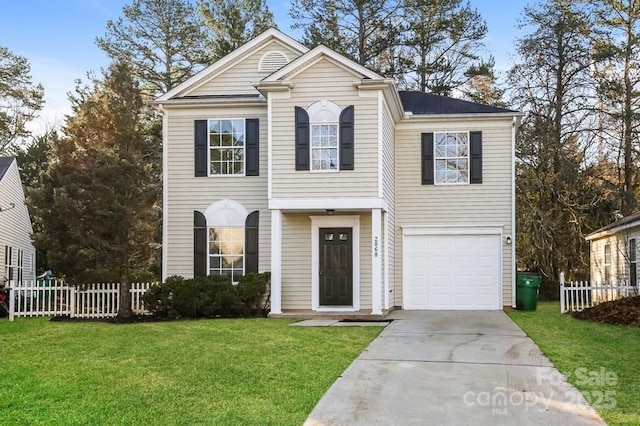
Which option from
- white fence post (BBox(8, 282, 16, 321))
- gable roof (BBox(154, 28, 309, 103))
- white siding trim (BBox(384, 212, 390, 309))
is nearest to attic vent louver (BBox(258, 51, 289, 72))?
gable roof (BBox(154, 28, 309, 103))

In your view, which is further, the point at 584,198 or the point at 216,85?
the point at 584,198

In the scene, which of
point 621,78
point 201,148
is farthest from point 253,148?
point 621,78

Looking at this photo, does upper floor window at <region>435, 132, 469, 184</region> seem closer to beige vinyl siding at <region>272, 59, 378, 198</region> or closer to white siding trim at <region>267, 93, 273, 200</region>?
beige vinyl siding at <region>272, 59, 378, 198</region>

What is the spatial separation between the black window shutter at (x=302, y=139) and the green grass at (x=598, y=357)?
581 centimetres

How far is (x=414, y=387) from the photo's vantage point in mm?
6863

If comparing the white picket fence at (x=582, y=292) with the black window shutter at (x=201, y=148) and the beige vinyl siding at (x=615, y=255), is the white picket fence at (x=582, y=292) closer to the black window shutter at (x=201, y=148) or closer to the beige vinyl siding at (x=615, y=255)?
the beige vinyl siding at (x=615, y=255)

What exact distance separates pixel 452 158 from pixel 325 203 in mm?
4383

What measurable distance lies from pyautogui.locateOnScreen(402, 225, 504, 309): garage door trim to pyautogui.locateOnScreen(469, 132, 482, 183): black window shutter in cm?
127

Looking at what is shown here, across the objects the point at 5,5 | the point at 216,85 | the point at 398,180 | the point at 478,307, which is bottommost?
the point at 478,307

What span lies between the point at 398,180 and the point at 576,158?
39.6 feet

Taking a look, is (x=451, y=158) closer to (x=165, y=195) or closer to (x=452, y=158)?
(x=452, y=158)

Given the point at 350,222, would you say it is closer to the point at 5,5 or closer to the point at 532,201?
the point at 5,5

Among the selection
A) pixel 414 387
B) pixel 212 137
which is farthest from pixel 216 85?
pixel 414 387

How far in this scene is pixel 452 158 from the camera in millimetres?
16922
